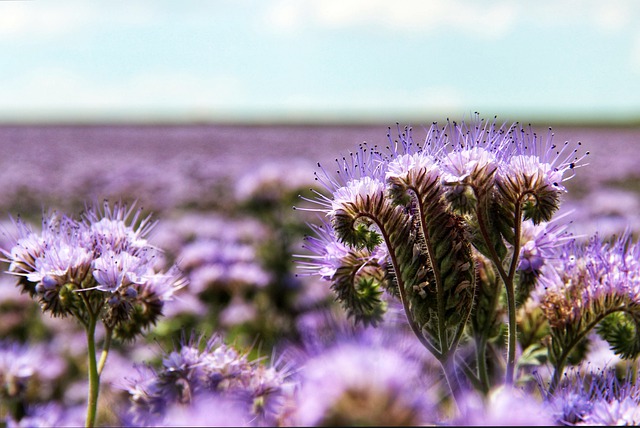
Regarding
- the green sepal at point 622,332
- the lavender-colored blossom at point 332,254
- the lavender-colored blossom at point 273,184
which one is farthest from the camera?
the lavender-colored blossom at point 273,184

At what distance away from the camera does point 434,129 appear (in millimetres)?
2199

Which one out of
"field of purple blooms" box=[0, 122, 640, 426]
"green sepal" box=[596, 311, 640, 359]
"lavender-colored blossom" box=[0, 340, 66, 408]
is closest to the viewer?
"field of purple blooms" box=[0, 122, 640, 426]

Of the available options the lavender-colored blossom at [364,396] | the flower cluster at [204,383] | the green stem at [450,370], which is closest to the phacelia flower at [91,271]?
the flower cluster at [204,383]

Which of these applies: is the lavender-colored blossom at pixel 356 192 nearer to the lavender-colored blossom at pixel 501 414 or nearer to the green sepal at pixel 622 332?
the lavender-colored blossom at pixel 501 414

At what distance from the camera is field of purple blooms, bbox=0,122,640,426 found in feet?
4.53

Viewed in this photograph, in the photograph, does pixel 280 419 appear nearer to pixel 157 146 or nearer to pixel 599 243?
pixel 599 243

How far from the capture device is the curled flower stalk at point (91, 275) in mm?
2297

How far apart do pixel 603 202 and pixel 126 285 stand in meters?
7.63

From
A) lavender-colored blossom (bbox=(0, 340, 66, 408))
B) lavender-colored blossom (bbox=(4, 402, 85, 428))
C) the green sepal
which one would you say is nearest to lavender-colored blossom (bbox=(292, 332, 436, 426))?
the green sepal

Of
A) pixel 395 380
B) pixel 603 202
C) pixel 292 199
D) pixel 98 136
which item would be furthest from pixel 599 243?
pixel 98 136

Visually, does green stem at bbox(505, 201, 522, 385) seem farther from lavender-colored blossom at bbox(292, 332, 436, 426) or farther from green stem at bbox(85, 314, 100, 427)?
green stem at bbox(85, 314, 100, 427)

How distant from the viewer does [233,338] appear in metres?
5.74

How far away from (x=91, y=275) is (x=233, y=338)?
138 inches

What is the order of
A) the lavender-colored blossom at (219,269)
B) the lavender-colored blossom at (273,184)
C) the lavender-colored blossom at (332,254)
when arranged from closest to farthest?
the lavender-colored blossom at (332,254) → the lavender-colored blossom at (219,269) → the lavender-colored blossom at (273,184)
